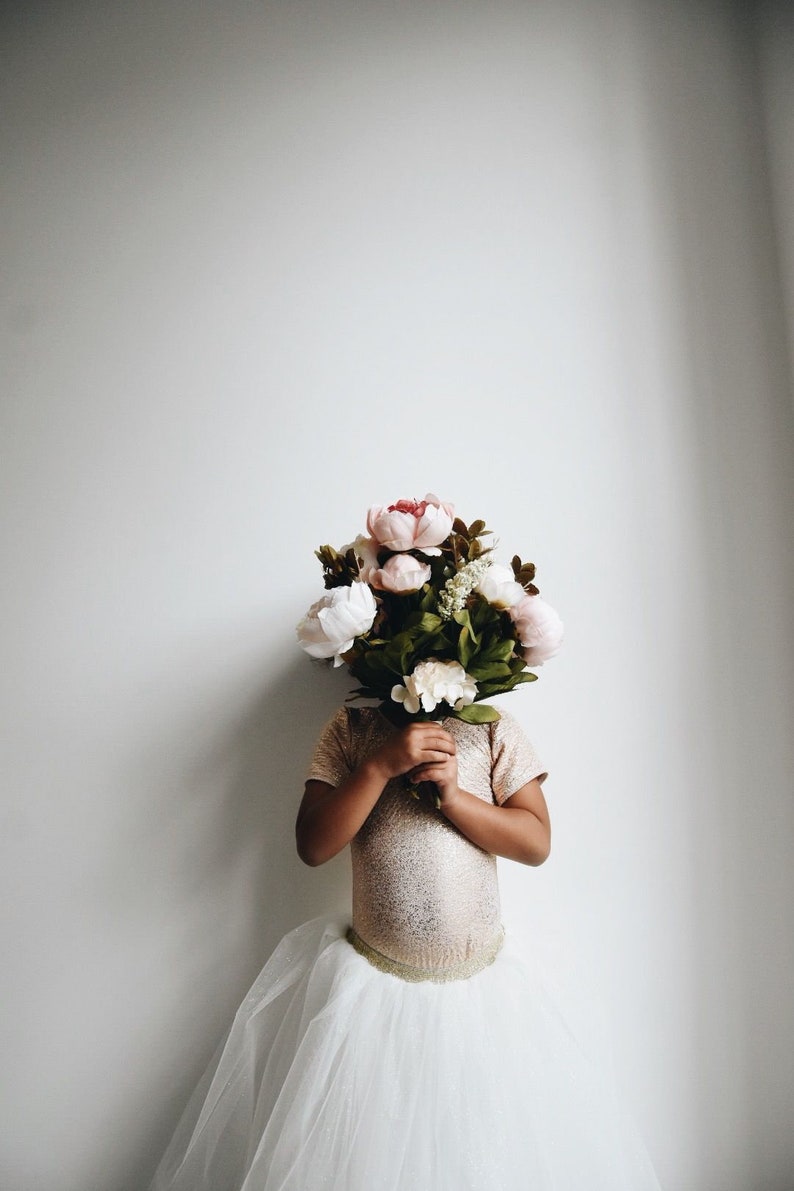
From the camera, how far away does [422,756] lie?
99cm

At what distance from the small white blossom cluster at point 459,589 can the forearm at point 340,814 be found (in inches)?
10.1

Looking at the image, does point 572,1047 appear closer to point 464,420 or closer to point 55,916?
point 55,916

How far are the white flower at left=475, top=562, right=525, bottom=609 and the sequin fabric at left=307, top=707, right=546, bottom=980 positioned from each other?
0.27m

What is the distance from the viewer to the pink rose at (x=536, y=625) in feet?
3.16

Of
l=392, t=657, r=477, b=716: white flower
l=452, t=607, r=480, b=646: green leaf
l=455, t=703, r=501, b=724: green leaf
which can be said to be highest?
l=452, t=607, r=480, b=646: green leaf

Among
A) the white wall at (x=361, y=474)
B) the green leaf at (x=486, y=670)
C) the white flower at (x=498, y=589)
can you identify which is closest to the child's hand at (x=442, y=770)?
the green leaf at (x=486, y=670)

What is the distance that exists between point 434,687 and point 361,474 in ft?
1.94

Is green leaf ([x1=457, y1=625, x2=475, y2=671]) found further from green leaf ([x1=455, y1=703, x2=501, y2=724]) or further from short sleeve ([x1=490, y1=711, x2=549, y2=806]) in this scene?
short sleeve ([x1=490, y1=711, x2=549, y2=806])

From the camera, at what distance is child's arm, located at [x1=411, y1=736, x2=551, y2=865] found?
101cm

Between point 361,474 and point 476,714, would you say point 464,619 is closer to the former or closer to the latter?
point 476,714

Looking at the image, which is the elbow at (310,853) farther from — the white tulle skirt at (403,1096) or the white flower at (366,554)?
the white flower at (366,554)

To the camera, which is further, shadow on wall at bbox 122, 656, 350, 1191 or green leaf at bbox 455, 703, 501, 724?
shadow on wall at bbox 122, 656, 350, 1191

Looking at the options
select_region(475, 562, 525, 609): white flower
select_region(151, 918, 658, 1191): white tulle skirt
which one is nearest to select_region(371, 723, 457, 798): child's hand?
select_region(475, 562, 525, 609): white flower

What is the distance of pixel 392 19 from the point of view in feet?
5.00
